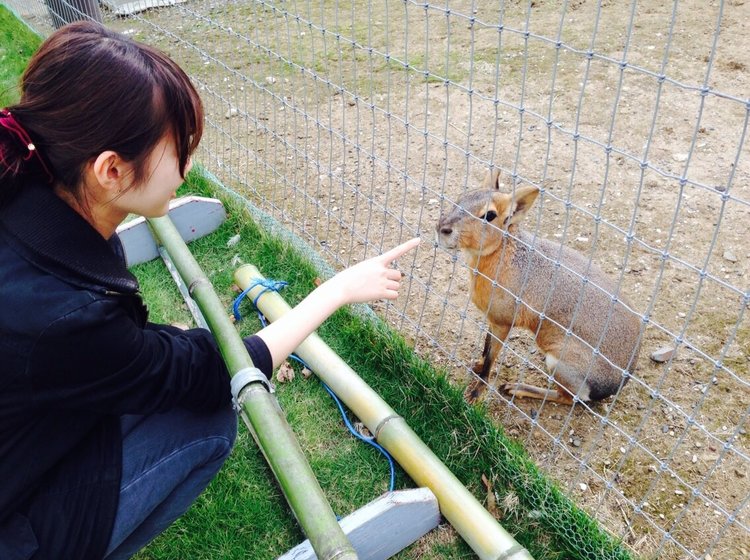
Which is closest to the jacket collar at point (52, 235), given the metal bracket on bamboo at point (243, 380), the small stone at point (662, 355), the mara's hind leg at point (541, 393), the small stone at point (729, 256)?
the metal bracket on bamboo at point (243, 380)

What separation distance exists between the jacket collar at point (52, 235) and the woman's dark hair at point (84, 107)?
4 centimetres

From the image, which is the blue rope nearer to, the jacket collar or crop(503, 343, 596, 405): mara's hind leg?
crop(503, 343, 596, 405): mara's hind leg

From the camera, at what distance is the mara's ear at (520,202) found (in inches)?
95.3

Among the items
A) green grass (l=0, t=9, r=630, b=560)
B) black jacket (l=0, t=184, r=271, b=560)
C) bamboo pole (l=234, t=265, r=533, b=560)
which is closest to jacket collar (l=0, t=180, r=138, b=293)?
black jacket (l=0, t=184, r=271, b=560)

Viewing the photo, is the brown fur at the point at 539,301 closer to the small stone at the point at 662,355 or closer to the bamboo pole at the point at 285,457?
the small stone at the point at 662,355

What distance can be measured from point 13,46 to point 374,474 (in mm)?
5668

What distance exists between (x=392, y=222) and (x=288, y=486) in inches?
98.3

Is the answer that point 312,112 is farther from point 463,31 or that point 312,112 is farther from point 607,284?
point 607,284

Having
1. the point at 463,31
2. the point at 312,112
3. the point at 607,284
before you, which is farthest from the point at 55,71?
the point at 463,31

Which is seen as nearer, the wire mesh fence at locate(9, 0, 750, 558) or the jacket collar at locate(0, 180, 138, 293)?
the jacket collar at locate(0, 180, 138, 293)

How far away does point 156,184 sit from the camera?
5.26 feet

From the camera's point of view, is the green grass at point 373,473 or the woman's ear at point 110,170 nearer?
the woman's ear at point 110,170

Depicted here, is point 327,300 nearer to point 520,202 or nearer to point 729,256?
point 520,202

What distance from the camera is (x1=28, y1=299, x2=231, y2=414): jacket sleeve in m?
1.44
